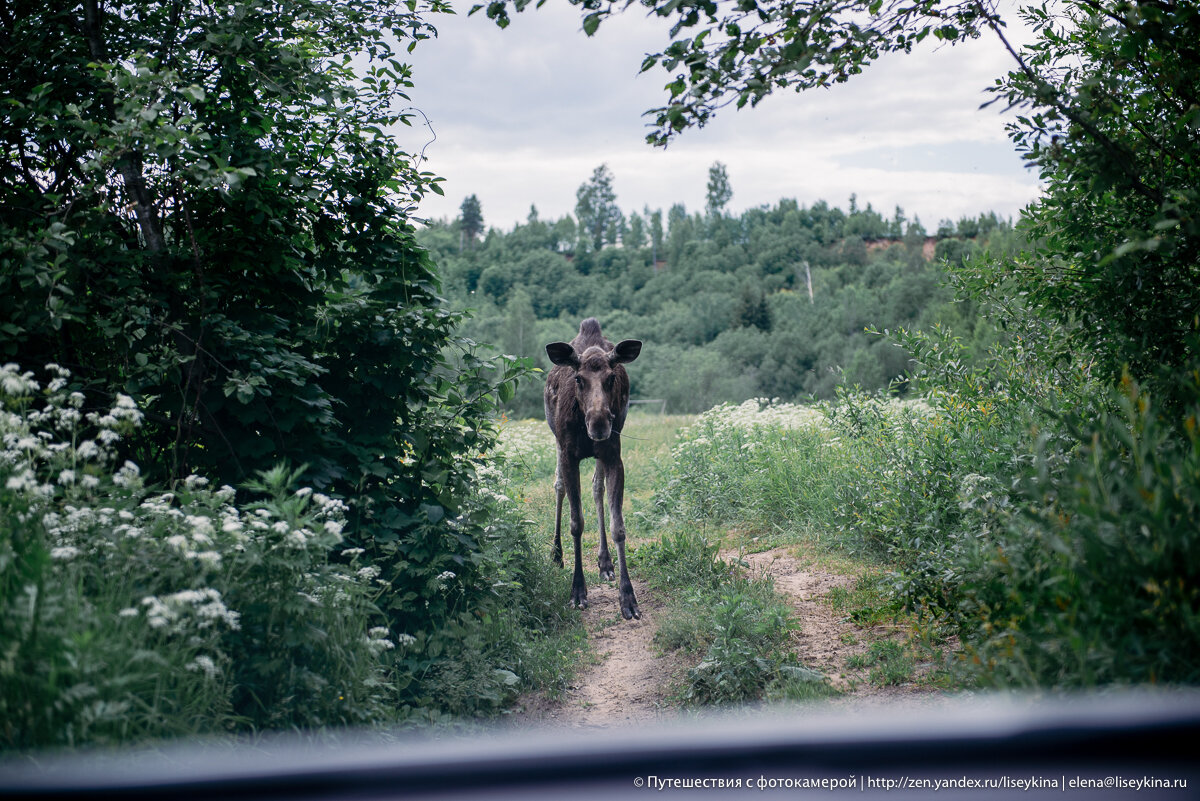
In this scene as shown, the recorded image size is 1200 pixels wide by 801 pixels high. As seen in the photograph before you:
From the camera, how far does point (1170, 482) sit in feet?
7.43

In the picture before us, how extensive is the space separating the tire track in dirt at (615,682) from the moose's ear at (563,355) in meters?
2.48

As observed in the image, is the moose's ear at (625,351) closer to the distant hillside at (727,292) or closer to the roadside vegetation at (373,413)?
the roadside vegetation at (373,413)

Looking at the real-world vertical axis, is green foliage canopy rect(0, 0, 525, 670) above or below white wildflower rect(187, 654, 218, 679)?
above

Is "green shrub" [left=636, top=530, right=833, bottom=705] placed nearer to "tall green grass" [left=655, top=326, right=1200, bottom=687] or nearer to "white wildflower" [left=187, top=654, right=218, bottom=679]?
"tall green grass" [left=655, top=326, right=1200, bottom=687]

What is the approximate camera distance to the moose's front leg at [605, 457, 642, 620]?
6.41 metres

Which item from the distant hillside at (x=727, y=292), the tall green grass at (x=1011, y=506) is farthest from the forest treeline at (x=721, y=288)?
the tall green grass at (x=1011, y=506)

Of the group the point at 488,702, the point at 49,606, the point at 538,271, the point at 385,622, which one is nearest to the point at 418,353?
the point at 385,622

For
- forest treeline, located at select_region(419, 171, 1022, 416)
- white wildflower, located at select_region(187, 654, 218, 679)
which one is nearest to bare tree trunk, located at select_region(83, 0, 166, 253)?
white wildflower, located at select_region(187, 654, 218, 679)

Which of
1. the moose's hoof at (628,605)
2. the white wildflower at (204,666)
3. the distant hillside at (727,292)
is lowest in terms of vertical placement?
the moose's hoof at (628,605)

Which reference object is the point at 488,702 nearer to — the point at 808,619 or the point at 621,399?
the point at 808,619

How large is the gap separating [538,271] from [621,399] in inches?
1863

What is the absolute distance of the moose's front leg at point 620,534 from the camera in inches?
252

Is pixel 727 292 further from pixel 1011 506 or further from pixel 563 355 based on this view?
pixel 1011 506

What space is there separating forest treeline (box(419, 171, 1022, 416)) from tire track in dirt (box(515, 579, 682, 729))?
21.1 metres
